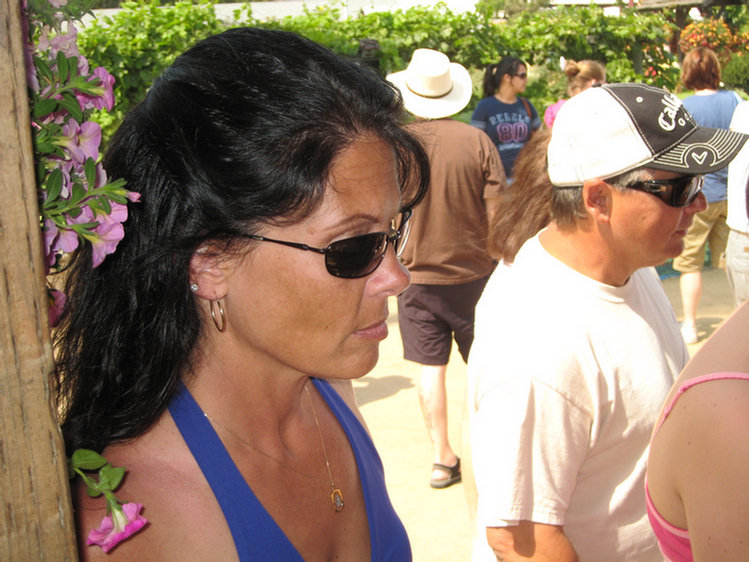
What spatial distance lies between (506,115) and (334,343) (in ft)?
17.6

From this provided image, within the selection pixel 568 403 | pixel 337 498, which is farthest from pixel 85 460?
pixel 568 403

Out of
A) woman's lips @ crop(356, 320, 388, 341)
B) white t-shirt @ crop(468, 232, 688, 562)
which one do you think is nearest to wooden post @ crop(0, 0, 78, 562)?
woman's lips @ crop(356, 320, 388, 341)

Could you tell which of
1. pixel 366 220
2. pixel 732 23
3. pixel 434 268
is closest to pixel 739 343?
pixel 366 220

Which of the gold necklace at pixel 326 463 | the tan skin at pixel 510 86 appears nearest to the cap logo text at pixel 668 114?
the gold necklace at pixel 326 463

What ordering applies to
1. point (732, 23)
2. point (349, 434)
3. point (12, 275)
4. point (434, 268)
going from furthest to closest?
1. point (732, 23)
2. point (434, 268)
3. point (349, 434)
4. point (12, 275)

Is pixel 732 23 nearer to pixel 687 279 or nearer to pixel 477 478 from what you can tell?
pixel 687 279

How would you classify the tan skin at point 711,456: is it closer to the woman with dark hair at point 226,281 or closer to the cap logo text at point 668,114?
the woman with dark hair at point 226,281

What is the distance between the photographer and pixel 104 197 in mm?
933

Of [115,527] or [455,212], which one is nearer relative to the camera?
[115,527]

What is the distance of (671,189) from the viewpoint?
1.99 m

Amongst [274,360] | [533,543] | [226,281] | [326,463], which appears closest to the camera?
[226,281]

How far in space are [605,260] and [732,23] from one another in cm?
2106

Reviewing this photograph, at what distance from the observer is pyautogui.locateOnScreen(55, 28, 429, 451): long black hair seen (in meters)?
1.28

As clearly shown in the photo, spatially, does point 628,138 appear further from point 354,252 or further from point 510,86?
point 510,86
